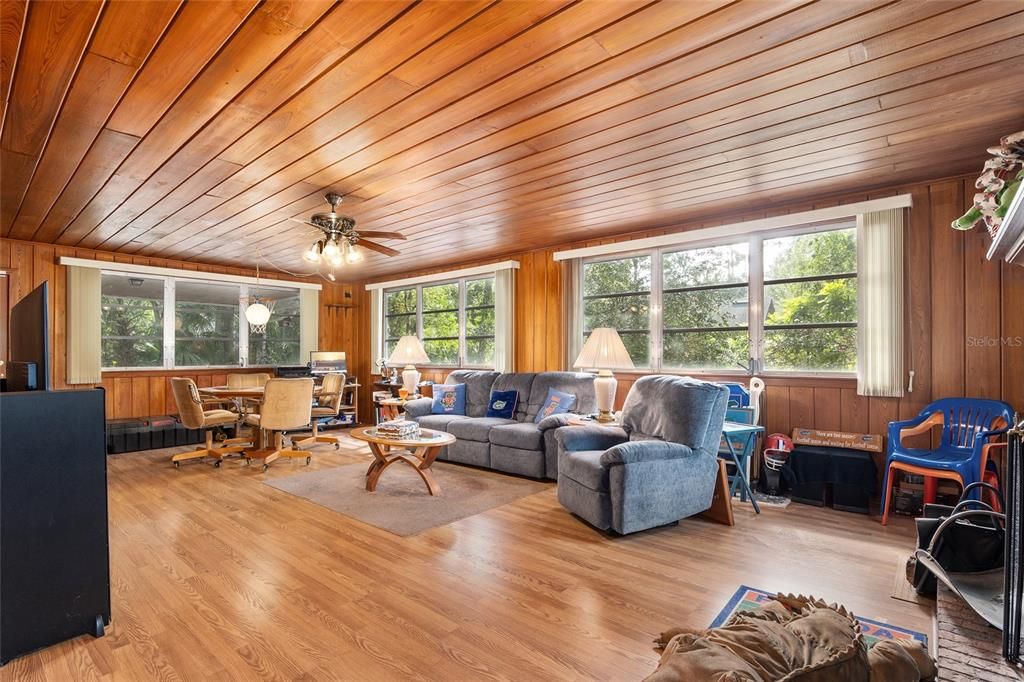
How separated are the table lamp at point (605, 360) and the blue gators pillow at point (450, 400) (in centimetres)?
215

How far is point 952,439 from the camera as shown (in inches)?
137

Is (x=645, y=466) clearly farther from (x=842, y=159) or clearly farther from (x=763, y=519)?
(x=842, y=159)

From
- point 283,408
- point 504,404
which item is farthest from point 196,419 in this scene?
point 504,404

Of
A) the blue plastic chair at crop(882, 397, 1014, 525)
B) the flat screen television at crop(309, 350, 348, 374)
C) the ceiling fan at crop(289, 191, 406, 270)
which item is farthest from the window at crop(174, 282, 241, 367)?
the blue plastic chair at crop(882, 397, 1014, 525)

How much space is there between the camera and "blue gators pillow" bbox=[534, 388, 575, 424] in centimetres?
498

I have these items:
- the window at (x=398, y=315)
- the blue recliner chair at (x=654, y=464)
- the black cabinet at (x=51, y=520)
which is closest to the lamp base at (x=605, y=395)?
the blue recliner chair at (x=654, y=464)

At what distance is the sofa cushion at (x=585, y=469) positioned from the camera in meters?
3.24

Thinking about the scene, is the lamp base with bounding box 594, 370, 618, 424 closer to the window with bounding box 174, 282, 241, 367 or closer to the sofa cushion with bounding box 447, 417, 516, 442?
the sofa cushion with bounding box 447, 417, 516, 442

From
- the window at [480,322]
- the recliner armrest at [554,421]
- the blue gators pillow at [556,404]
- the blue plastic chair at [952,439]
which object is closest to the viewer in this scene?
the blue plastic chair at [952,439]

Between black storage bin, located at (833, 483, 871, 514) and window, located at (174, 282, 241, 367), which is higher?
window, located at (174, 282, 241, 367)

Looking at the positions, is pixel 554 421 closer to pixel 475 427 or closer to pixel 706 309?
pixel 475 427

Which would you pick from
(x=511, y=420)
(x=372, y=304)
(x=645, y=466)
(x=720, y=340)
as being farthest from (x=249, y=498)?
(x=372, y=304)

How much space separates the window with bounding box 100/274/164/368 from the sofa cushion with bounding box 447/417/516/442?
4328 millimetres

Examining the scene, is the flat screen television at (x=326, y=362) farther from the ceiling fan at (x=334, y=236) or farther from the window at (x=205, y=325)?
the ceiling fan at (x=334, y=236)
